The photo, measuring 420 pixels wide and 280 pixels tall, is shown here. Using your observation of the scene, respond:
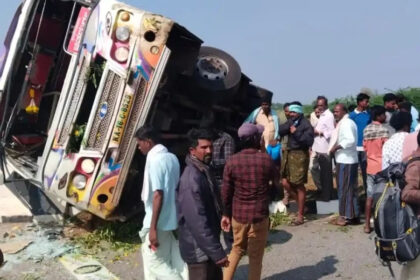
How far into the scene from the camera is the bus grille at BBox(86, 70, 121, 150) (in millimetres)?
5320

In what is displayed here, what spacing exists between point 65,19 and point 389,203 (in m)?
4.96

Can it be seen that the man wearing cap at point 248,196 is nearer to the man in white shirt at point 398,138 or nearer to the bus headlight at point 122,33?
the man in white shirt at point 398,138

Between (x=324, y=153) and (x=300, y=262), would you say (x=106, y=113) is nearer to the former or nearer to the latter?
(x=300, y=262)

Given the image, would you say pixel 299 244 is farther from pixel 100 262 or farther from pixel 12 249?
pixel 12 249

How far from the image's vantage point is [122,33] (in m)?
5.32

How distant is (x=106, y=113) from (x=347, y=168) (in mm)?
2808

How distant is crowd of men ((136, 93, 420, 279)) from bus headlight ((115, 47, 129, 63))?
4.12 feet

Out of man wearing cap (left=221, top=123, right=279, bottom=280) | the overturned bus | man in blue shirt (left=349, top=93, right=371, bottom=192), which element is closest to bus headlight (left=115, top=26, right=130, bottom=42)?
the overturned bus

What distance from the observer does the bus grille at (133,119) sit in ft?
17.2

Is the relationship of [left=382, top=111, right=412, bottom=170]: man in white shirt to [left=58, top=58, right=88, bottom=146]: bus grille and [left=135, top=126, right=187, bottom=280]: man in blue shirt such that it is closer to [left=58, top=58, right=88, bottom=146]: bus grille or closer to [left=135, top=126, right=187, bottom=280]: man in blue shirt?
[left=135, top=126, right=187, bottom=280]: man in blue shirt

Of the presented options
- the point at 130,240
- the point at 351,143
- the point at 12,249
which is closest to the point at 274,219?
the point at 351,143

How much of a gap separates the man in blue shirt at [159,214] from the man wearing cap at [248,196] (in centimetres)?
44

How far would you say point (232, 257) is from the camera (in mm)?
4316

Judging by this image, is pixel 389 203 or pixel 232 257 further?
pixel 232 257
